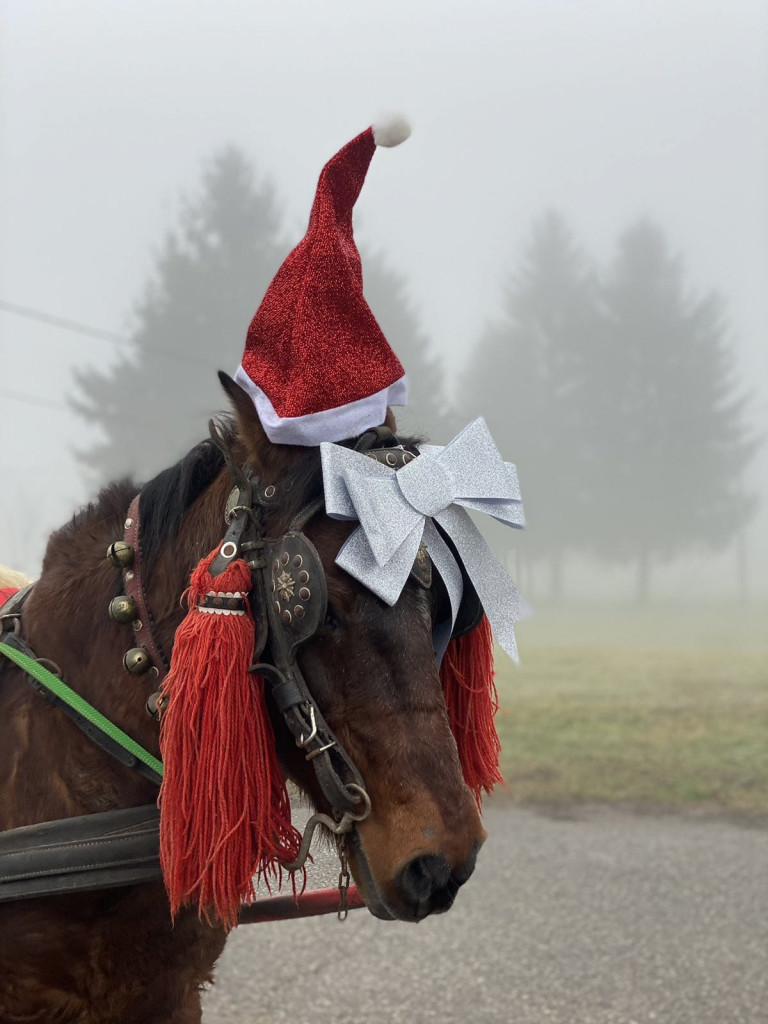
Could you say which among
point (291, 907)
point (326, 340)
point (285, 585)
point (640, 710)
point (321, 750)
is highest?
point (326, 340)

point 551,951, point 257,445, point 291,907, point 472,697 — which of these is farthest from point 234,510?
point 551,951

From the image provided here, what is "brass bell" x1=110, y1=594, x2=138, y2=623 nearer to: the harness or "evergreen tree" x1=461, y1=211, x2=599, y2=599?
the harness

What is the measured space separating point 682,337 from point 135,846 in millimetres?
9651

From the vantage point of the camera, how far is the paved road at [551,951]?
349 centimetres

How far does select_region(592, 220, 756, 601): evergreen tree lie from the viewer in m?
9.59

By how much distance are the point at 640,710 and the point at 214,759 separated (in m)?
6.75

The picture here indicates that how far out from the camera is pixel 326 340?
60.0 inches

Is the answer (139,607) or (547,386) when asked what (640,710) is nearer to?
(547,386)

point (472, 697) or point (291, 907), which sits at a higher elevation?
point (472, 697)

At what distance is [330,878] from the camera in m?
1.60

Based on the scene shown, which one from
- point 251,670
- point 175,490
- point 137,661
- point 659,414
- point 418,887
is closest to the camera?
point 418,887

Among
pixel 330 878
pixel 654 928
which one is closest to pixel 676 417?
pixel 654 928

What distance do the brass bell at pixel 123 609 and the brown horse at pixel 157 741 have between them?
42mm

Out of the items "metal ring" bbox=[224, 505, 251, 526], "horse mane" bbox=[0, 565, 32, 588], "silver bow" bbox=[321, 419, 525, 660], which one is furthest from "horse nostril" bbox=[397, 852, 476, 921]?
"horse mane" bbox=[0, 565, 32, 588]
